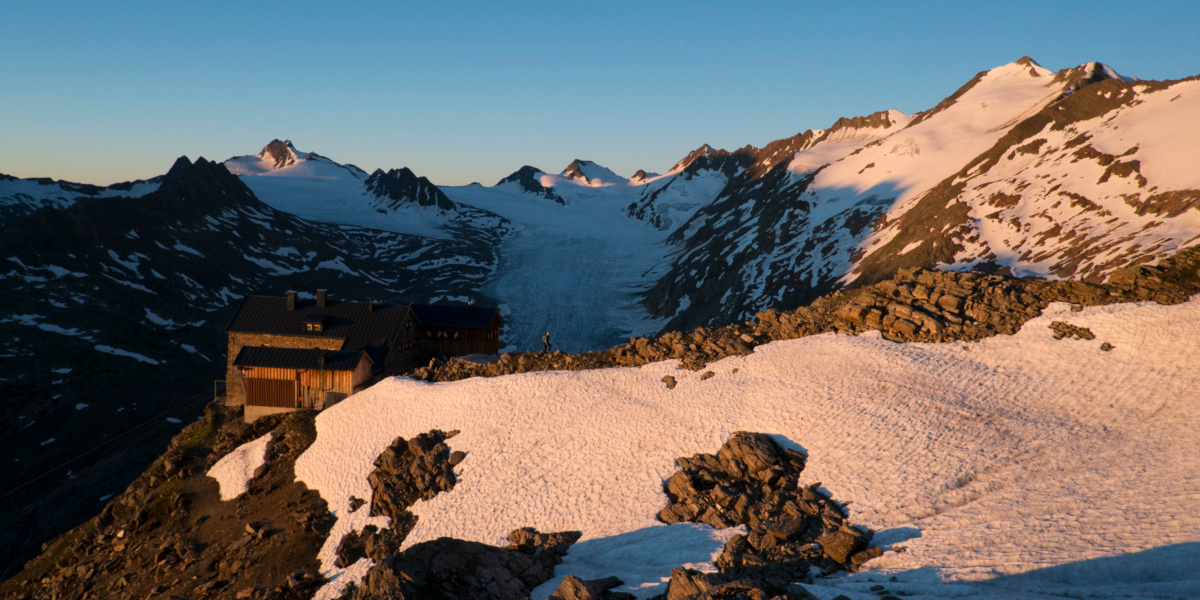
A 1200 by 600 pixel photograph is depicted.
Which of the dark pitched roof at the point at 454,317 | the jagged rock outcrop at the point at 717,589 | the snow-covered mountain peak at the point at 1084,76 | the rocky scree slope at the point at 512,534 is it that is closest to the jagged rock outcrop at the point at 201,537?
the rocky scree slope at the point at 512,534

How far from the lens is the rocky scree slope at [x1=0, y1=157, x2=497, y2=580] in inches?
2119

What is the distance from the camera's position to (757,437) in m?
26.9

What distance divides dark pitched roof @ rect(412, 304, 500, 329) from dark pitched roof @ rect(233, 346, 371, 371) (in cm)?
879

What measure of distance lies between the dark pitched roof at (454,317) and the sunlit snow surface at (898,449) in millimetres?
13379

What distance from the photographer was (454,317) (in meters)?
51.6

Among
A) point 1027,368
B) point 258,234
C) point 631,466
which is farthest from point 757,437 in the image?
point 258,234

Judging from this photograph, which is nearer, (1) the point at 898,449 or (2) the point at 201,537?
(1) the point at 898,449

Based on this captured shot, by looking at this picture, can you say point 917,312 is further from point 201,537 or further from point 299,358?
point 201,537

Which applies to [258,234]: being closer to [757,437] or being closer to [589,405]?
[589,405]

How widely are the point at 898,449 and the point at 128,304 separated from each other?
92739 millimetres

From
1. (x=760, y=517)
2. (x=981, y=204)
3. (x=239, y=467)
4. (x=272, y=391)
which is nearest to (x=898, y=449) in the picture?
(x=760, y=517)

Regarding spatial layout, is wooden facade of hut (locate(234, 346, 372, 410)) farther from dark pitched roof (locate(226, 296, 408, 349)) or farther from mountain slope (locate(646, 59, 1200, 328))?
mountain slope (locate(646, 59, 1200, 328))

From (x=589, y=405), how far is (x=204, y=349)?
68.5m

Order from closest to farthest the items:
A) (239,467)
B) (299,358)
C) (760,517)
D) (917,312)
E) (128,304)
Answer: (760,517)
(917,312)
(239,467)
(299,358)
(128,304)
